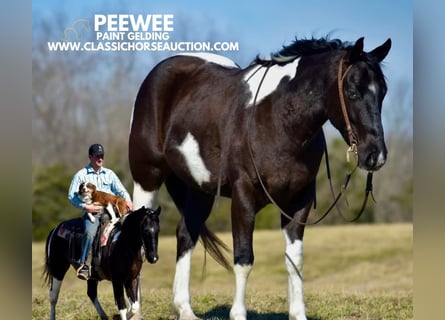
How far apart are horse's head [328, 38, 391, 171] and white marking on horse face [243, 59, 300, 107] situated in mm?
588

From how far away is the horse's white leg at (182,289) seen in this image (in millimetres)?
7617

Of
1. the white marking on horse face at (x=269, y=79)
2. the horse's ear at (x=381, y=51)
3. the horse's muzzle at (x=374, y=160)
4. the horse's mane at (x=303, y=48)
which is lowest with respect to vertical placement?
the horse's muzzle at (x=374, y=160)

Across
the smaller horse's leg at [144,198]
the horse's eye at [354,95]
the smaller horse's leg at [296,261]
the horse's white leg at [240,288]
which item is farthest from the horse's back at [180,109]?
the horse's eye at [354,95]

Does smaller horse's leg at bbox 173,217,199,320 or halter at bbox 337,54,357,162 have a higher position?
halter at bbox 337,54,357,162

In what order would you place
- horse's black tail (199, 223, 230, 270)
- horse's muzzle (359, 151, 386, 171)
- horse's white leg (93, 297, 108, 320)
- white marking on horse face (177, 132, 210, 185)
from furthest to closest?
1. horse's black tail (199, 223, 230, 270)
2. horse's white leg (93, 297, 108, 320)
3. white marking on horse face (177, 132, 210, 185)
4. horse's muzzle (359, 151, 386, 171)

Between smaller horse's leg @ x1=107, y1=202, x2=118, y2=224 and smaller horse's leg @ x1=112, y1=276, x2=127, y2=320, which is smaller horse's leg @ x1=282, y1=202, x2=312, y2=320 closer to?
smaller horse's leg @ x1=112, y1=276, x2=127, y2=320

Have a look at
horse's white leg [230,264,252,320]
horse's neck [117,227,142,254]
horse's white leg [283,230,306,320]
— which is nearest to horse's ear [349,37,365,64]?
horse's white leg [283,230,306,320]

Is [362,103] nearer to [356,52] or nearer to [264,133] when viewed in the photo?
[356,52]

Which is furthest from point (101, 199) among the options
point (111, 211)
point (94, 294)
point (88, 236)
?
point (94, 294)

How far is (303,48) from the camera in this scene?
22.4 ft

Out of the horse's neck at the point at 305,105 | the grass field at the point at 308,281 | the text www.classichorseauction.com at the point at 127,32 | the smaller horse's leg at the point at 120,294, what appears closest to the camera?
the horse's neck at the point at 305,105

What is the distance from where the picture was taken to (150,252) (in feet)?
21.5

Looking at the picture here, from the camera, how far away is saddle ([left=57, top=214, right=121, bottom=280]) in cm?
714

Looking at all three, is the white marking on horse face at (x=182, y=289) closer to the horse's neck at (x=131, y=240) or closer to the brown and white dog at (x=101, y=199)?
the brown and white dog at (x=101, y=199)
